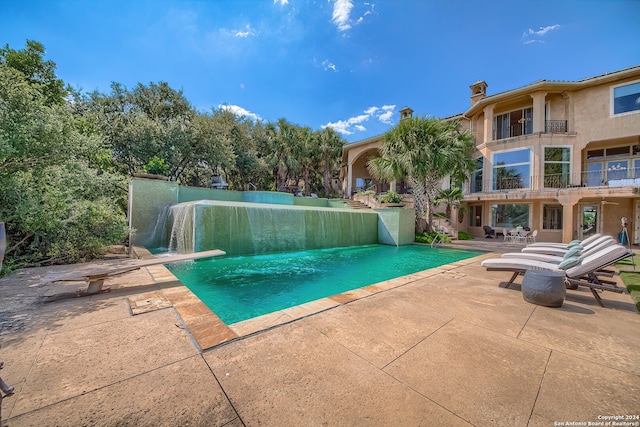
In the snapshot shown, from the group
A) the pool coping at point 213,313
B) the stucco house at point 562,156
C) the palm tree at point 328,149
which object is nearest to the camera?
the pool coping at point 213,313

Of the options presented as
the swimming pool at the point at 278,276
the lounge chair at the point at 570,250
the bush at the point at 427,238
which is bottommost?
the swimming pool at the point at 278,276

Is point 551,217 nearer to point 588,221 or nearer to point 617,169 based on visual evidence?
point 588,221

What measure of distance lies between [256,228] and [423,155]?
30.4 feet

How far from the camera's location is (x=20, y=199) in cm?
497

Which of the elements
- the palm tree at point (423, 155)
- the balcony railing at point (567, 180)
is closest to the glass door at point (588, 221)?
the balcony railing at point (567, 180)

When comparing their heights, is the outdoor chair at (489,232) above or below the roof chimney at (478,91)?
below

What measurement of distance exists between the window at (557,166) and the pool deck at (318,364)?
1601 cm

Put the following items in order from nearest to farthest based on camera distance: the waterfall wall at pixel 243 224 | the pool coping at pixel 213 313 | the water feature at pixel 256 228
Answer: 1. the pool coping at pixel 213 313
2. the water feature at pixel 256 228
3. the waterfall wall at pixel 243 224

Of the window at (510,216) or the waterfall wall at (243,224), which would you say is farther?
the window at (510,216)

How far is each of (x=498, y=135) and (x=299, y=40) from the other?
15123mm

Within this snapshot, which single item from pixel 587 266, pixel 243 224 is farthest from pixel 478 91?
pixel 243 224

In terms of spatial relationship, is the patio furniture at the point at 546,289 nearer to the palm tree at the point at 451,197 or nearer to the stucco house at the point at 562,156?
the palm tree at the point at 451,197

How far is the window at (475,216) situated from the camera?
18.5 m

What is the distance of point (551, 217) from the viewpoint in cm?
1595
